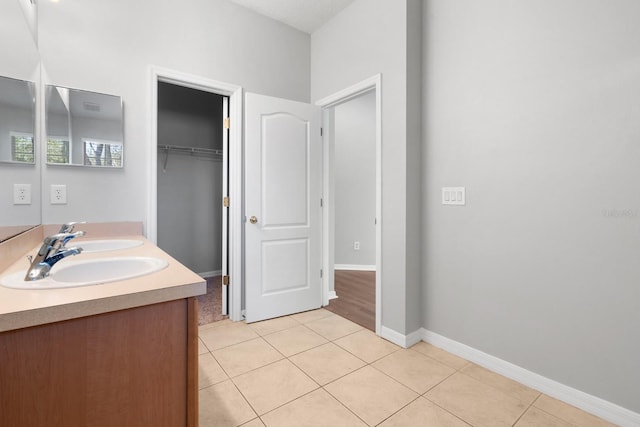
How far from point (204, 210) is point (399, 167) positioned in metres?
2.82

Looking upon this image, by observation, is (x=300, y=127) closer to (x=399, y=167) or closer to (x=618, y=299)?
(x=399, y=167)

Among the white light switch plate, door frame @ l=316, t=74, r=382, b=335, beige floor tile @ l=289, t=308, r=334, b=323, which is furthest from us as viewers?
beige floor tile @ l=289, t=308, r=334, b=323

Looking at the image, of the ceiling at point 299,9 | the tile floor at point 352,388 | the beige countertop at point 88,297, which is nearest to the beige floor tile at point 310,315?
the tile floor at point 352,388

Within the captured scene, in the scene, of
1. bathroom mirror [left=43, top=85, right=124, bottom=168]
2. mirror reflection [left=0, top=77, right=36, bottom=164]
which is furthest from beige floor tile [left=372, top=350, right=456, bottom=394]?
bathroom mirror [left=43, top=85, right=124, bottom=168]

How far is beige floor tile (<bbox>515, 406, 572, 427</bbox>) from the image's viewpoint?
4.60 feet

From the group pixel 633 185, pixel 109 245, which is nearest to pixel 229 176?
pixel 109 245

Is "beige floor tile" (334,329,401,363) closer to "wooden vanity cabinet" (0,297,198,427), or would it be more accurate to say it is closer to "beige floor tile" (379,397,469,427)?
"beige floor tile" (379,397,469,427)

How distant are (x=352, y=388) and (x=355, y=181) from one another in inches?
132

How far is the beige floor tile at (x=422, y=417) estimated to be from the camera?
140 cm

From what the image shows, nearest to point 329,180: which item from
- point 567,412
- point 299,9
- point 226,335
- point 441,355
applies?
point 299,9

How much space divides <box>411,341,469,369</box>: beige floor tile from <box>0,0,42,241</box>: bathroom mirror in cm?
235

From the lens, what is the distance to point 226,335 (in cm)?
232

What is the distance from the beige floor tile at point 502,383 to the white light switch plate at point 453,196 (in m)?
1.07

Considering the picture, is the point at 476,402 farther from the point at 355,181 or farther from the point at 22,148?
the point at 355,181
